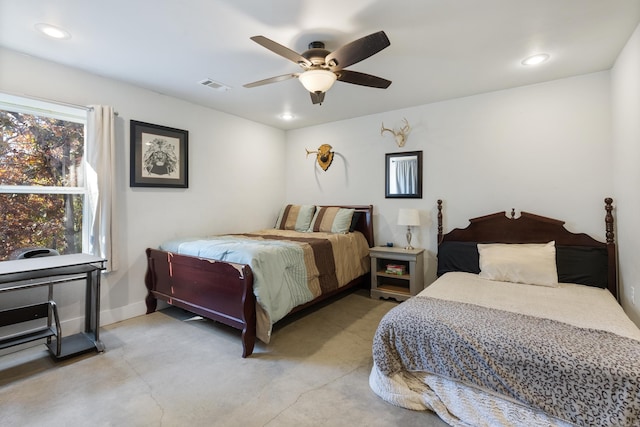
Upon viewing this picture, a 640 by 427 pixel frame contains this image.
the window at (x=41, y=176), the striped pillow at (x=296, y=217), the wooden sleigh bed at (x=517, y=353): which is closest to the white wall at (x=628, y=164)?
the wooden sleigh bed at (x=517, y=353)

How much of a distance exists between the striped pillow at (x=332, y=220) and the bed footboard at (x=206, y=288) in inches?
72.5

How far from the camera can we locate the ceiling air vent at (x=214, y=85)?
3.07 metres

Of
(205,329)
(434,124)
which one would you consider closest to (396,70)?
(434,124)

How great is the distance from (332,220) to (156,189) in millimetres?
2227

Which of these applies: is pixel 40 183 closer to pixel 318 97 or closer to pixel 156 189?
pixel 156 189

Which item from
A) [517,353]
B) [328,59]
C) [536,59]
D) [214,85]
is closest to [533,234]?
[536,59]

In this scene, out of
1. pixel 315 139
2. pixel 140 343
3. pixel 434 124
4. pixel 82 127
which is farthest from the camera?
pixel 315 139

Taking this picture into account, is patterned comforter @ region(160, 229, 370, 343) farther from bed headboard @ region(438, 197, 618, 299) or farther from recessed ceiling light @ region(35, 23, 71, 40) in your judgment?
recessed ceiling light @ region(35, 23, 71, 40)

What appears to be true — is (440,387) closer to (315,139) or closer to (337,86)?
(337,86)

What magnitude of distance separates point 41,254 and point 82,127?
1308 millimetres

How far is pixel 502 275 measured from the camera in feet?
8.96

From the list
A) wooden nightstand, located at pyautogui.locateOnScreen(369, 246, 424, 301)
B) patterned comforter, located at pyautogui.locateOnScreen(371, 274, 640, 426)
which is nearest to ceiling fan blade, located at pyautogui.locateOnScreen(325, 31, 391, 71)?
patterned comforter, located at pyautogui.locateOnScreen(371, 274, 640, 426)

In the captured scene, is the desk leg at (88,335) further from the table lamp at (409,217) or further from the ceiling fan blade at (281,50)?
the table lamp at (409,217)

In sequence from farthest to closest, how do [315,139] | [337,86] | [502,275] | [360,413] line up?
[315,139] < [337,86] < [502,275] < [360,413]
